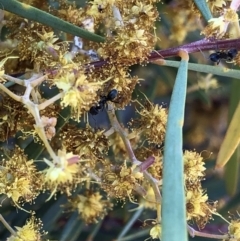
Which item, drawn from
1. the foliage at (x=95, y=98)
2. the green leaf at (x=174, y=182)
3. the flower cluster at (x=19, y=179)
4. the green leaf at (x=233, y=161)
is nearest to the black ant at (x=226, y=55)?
the foliage at (x=95, y=98)

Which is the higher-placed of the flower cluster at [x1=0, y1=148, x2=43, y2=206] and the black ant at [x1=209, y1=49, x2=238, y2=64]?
the black ant at [x1=209, y1=49, x2=238, y2=64]

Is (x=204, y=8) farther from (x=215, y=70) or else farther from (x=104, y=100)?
(x=104, y=100)

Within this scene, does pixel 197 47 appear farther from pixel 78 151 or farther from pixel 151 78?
pixel 151 78

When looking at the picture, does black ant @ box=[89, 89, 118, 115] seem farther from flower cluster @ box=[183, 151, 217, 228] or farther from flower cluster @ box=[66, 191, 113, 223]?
flower cluster @ box=[66, 191, 113, 223]

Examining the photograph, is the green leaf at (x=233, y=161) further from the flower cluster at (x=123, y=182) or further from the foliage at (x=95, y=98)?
the flower cluster at (x=123, y=182)

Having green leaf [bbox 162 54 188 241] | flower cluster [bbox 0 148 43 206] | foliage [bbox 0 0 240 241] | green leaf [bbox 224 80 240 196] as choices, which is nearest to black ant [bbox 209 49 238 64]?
foliage [bbox 0 0 240 241]

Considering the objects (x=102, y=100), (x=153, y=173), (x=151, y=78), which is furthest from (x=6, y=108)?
(x=151, y=78)

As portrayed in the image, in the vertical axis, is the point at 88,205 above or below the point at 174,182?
above

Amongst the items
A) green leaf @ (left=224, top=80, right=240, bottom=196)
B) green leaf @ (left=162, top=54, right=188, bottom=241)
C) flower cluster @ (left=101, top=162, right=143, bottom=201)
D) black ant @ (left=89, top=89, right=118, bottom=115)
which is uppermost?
green leaf @ (left=224, top=80, right=240, bottom=196)

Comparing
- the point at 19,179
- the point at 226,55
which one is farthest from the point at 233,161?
the point at 19,179
